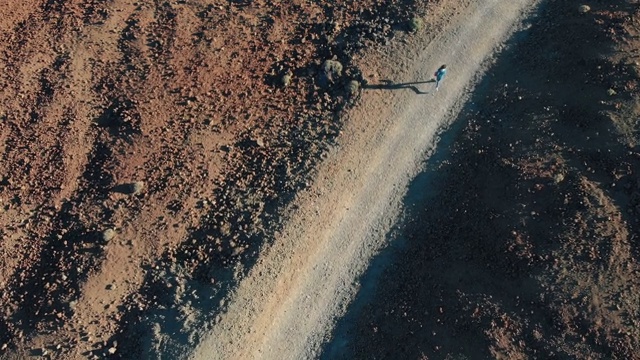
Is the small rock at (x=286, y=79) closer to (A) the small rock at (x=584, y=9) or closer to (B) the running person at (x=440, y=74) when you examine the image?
(B) the running person at (x=440, y=74)

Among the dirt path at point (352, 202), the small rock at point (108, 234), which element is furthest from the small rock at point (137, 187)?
the dirt path at point (352, 202)

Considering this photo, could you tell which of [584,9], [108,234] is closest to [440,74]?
[584,9]

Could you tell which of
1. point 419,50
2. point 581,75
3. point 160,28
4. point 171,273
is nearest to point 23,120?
point 160,28

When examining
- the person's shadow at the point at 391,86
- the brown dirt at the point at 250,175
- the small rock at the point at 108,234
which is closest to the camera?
the brown dirt at the point at 250,175

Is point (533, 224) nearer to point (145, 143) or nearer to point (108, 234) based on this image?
point (145, 143)

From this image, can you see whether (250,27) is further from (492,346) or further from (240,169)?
(492,346)

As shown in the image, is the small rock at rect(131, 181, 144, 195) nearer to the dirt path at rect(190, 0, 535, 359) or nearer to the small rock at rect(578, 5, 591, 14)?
the dirt path at rect(190, 0, 535, 359)
